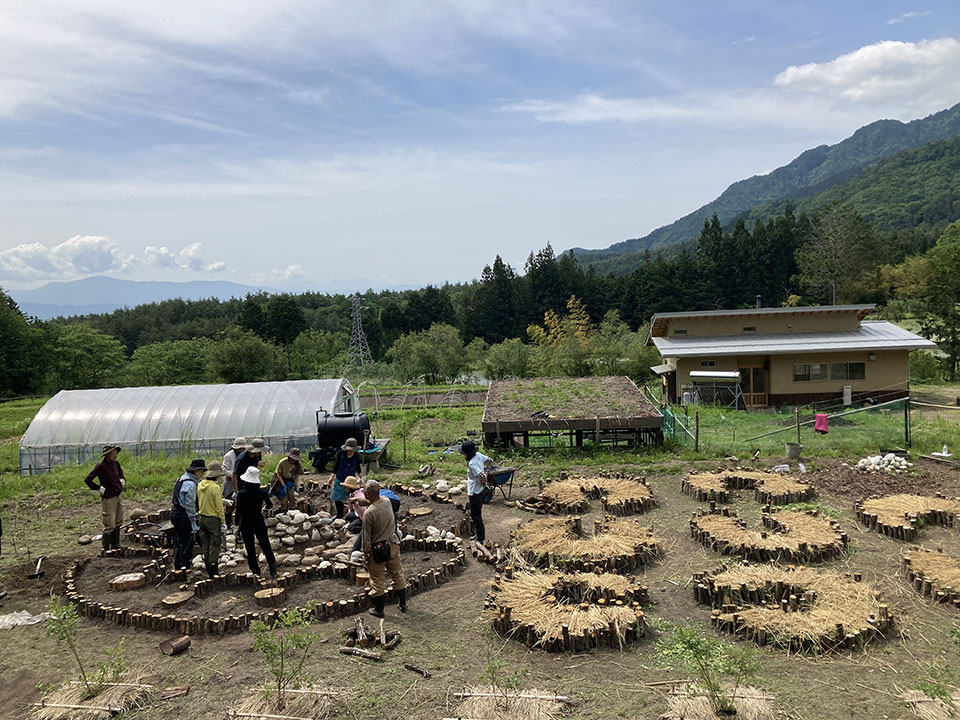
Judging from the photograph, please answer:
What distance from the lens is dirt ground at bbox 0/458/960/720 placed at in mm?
5367

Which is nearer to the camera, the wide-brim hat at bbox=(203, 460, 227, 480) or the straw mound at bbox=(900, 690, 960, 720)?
the straw mound at bbox=(900, 690, 960, 720)

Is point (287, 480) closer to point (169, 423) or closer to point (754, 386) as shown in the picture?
point (169, 423)

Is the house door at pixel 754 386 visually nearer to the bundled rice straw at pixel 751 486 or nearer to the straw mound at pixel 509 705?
the bundled rice straw at pixel 751 486

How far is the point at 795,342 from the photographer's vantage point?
79.0 ft

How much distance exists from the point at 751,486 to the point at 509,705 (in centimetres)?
863

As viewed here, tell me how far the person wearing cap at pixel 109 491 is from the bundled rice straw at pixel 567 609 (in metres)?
6.08

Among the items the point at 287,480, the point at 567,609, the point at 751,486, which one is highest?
the point at 287,480

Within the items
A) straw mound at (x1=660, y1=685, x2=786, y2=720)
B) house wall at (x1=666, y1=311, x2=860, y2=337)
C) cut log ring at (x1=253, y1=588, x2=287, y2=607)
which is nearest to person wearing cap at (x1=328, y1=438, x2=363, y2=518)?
cut log ring at (x1=253, y1=588, x2=287, y2=607)

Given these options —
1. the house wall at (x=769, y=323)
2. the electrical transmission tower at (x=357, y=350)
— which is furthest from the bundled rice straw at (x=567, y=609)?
the electrical transmission tower at (x=357, y=350)

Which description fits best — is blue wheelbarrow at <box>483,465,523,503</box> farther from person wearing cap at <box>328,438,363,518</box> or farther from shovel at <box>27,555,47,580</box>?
shovel at <box>27,555,47,580</box>

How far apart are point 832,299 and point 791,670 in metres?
54.7

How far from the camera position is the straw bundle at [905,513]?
31.0 feet

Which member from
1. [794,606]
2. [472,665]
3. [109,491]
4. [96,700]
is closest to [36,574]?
[109,491]

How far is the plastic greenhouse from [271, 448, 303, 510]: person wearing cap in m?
5.38
